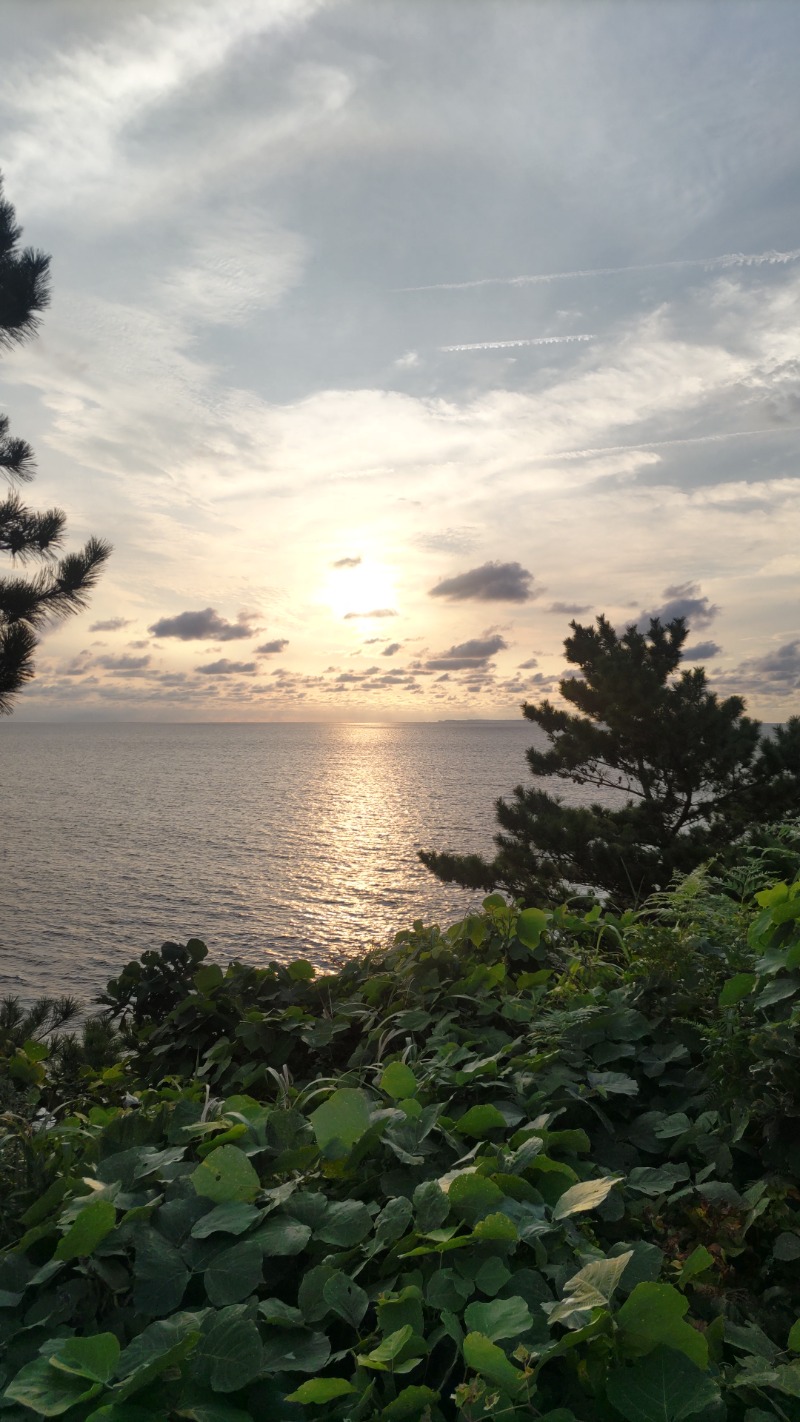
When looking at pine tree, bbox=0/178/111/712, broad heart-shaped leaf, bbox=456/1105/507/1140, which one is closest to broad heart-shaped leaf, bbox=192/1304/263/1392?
broad heart-shaped leaf, bbox=456/1105/507/1140

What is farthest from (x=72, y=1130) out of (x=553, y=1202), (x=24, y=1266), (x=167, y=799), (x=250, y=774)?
(x=250, y=774)

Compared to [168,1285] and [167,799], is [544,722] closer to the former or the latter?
[168,1285]

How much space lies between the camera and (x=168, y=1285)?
3.56ft

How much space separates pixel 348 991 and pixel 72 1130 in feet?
4.08

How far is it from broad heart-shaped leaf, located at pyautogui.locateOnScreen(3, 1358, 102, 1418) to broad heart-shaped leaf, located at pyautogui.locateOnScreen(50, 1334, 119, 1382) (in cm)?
2

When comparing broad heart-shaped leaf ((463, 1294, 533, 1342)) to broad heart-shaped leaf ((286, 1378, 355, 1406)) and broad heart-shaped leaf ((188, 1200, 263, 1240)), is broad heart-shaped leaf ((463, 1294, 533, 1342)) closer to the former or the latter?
broad heart-shaped leaf ((286, 1378, 355, 1406))

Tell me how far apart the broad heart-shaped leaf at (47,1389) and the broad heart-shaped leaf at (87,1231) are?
0.44 ft

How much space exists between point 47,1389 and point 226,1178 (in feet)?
1.05

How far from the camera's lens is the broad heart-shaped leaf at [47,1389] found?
2.94 ft

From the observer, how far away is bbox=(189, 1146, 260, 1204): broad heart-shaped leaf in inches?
47.0

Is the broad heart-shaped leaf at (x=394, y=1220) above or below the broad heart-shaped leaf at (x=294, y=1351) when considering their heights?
above

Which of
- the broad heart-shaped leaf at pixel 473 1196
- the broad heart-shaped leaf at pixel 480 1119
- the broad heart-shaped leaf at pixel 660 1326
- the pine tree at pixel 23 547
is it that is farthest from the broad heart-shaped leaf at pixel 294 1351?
the pine tree at pixel 23 547

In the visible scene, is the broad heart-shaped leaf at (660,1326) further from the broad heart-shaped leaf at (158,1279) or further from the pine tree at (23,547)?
the pine tree at (23,547)

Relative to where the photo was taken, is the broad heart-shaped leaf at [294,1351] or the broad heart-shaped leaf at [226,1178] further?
the broad heart-shaped leaf at [226,1178]
